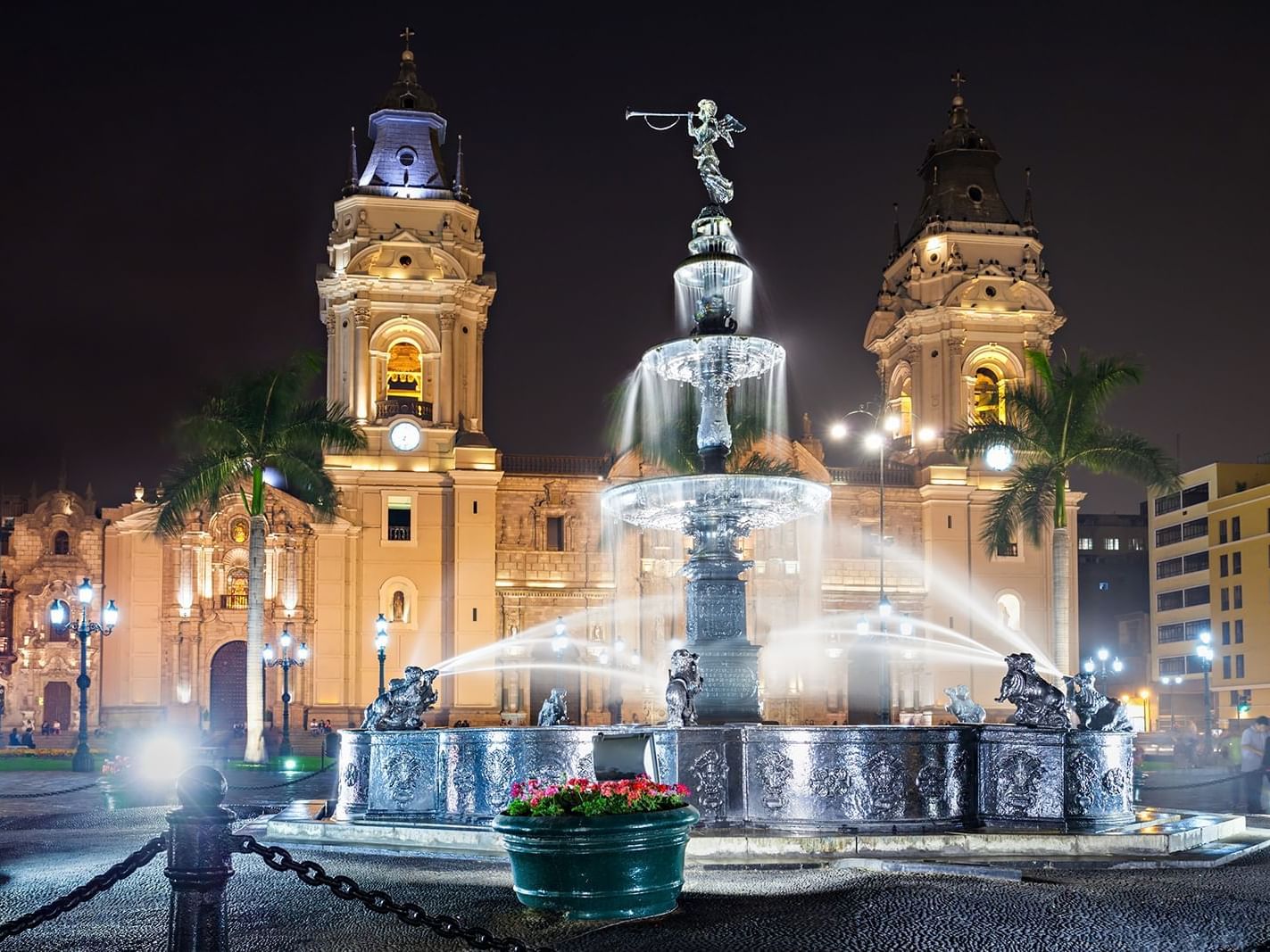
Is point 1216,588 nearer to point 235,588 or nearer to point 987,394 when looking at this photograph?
point 987,394

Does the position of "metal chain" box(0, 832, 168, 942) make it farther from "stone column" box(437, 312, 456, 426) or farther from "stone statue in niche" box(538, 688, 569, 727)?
"stone column" box(437, 312, 456, 426)

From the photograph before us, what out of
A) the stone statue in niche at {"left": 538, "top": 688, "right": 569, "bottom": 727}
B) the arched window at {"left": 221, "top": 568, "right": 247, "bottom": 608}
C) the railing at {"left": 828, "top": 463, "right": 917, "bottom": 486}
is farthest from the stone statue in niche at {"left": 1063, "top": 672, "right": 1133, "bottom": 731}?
the railing at {"left": 828, "top": 463, "right": 917, "bottom": 486}

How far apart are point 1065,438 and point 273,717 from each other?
28381 millimetres

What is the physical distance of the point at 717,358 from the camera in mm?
17734

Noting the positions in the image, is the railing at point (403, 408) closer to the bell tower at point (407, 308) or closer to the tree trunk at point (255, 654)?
the bell tower at point (407, 308)

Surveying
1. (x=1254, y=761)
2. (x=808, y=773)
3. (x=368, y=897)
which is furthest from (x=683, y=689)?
(x=1254, y=761)

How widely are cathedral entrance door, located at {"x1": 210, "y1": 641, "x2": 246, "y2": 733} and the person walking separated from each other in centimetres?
3658

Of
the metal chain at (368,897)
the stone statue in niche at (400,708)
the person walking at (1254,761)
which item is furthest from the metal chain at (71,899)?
the person walking at (1254,761)

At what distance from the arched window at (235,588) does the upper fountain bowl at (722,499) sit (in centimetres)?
3551

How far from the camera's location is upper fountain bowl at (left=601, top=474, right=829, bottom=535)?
55.5ft

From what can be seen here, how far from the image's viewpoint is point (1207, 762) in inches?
1459

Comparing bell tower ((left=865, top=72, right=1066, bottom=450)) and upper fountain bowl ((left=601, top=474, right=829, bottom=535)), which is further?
bell tower ((left=865, top=72, right=1066, bottom=450))

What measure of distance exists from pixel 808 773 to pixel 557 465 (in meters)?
41.2

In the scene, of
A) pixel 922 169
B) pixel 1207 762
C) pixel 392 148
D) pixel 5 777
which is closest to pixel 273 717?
pixel 5 777
